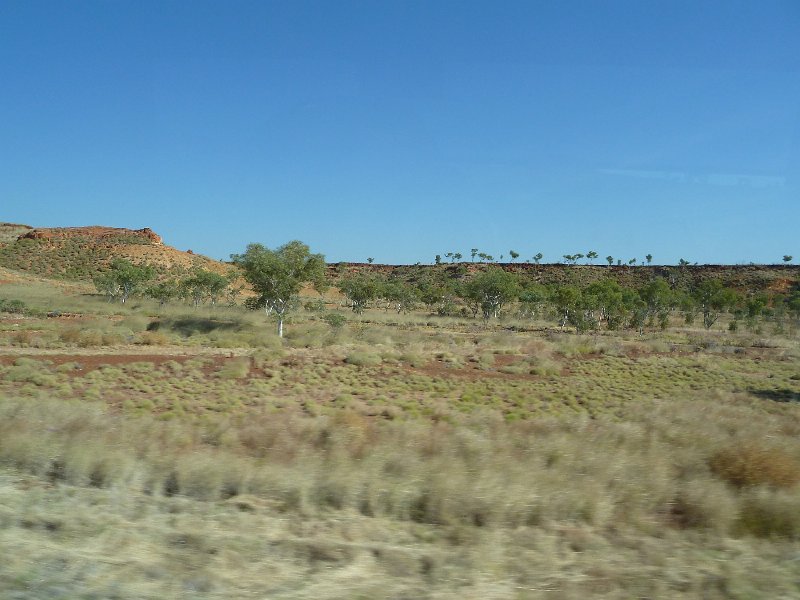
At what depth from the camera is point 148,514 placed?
229 inches

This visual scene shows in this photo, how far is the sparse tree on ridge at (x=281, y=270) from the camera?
4659 cm

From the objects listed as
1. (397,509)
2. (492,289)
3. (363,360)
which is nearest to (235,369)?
(363,360)

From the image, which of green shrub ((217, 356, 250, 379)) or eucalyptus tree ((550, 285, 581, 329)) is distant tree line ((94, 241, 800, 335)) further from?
green shrub ((217, 356, 250, 379))

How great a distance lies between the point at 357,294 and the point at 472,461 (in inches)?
2795

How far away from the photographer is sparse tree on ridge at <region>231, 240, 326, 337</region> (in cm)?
4659

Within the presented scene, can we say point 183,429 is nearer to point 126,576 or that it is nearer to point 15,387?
point 126,576

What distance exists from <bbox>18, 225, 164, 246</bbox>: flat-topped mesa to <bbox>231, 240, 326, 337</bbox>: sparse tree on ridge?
3482 inches

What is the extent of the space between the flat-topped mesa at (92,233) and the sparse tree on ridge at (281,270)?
88431mm

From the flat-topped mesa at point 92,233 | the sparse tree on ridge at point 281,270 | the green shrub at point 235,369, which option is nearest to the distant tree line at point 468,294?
the sparse tree on ridge at point 281,270

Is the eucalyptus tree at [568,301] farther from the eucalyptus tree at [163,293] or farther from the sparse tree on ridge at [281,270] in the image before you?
the eucalyptus tree at [163,293]

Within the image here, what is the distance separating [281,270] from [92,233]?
98669mm

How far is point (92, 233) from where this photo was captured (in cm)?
12706

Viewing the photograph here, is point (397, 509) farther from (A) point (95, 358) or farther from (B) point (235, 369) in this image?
(A) point (95, 358)

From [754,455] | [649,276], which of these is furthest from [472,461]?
[649,276]
